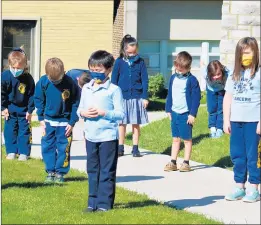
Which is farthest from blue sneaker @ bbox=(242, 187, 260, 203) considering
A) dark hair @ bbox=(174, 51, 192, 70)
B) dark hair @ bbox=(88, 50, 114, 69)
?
dark hair @ bbox=(174, 51, 192, 70)

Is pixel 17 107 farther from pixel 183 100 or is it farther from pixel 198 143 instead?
pixel 198 143

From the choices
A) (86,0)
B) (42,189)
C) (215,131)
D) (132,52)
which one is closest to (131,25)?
(86,0)

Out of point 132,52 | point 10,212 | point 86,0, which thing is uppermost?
point 86,0

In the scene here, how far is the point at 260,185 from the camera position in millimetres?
9562

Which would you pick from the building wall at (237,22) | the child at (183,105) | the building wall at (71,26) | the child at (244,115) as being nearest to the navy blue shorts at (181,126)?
the child at (183,105)

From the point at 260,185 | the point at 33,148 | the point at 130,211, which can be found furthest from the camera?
the point at 33,148

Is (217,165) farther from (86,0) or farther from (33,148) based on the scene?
(86,0)

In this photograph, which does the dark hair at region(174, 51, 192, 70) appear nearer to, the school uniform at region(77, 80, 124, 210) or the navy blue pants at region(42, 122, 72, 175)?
the navy blue pants at region(42, 122, 72, 175)

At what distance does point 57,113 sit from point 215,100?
5.16 m

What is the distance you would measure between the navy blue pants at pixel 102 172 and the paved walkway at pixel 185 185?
951 mm

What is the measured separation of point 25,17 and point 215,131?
956 centimetres

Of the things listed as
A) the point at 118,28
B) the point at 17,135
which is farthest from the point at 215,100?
the point at 118,28

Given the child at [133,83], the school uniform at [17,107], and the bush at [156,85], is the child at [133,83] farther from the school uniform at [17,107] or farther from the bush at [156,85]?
the bush at [156,85]

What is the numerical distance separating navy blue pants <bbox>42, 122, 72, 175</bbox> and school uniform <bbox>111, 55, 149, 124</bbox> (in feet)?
7.26
